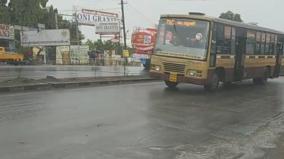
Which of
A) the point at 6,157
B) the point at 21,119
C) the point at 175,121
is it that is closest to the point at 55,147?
the point at 6,157

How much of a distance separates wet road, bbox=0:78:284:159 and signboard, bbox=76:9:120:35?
56231 millimetres

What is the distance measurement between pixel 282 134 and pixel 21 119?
18.7 ft

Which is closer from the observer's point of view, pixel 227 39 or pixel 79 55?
pixel 227 39

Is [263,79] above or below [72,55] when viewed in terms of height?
above

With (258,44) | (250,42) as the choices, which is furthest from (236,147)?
(258,44)

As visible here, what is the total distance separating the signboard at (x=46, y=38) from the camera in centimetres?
5391

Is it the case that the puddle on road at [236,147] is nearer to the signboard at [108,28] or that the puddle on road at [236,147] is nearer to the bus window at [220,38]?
the bus window at [220,38]

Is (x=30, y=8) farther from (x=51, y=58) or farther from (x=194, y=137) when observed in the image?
(x=194, y=137)

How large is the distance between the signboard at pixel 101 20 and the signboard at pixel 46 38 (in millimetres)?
18085

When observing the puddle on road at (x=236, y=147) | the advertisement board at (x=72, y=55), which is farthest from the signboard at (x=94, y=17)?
the puddle on road at (x=236, y=147)

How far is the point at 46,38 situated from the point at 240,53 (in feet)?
115

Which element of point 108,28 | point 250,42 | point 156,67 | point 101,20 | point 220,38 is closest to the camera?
point 156,67

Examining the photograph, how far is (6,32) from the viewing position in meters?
53.5

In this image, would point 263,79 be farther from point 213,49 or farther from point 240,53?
point 213,49
